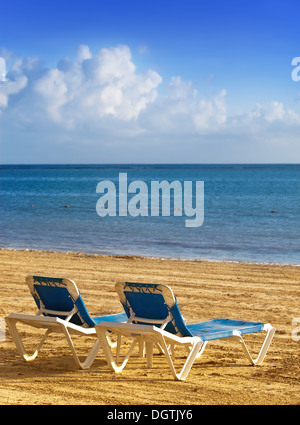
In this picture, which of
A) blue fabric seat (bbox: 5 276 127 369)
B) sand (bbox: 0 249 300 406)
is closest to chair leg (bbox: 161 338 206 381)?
sand (bbox: 0 249 300 406)

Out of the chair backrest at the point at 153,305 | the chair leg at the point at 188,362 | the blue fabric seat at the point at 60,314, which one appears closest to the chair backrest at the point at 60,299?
the blue fabric seat at the point at 60,314

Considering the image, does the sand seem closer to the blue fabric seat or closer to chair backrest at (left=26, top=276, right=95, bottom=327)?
the blue fabric seat

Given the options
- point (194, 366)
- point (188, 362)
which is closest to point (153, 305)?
point (188, 362)

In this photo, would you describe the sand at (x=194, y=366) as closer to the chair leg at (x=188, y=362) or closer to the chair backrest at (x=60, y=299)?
the chair leg at (x=188, y=362)

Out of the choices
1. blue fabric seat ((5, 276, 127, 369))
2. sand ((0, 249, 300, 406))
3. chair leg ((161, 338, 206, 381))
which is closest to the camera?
sand ((0, 249, 300, 406))

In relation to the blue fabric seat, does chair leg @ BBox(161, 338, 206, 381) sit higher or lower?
lower

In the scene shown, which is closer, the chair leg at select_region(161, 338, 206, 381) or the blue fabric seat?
the chair leg at select_region(161, 338, 206, 381)

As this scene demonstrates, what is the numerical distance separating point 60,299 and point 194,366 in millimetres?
1572

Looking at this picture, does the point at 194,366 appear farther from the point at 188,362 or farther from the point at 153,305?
the point at 153,305

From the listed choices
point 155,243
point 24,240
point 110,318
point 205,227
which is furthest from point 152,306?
point 205,227

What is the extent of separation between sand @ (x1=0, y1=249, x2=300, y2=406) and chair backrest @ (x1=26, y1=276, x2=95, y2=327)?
0.53 meters

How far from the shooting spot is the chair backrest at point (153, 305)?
230 inches

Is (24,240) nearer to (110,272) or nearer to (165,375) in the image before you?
(110,272)

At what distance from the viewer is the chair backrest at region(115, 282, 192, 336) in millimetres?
5844
